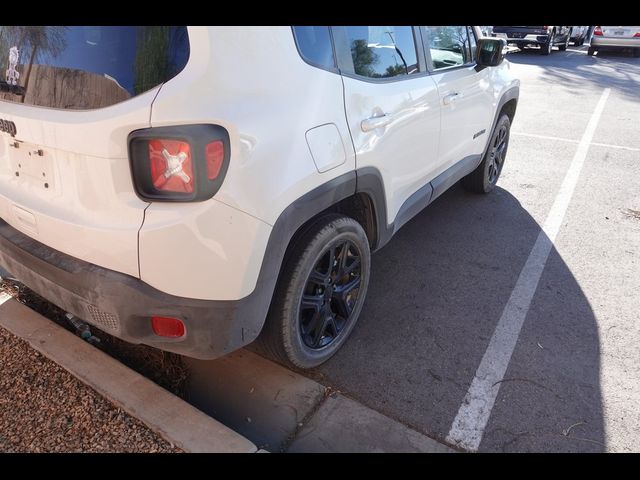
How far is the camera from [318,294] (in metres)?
2.45

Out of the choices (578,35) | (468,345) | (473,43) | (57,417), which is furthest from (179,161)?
(578,35)

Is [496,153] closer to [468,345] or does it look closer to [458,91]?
[458,91]

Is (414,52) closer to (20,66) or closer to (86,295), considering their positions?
(20,66)

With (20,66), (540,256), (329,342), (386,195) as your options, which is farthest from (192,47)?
(540,256)

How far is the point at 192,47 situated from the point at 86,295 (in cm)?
102

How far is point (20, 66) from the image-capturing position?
1.94 m

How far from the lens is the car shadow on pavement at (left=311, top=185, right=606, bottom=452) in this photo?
228cm

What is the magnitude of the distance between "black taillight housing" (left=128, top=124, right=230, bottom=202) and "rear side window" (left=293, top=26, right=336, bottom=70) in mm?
598

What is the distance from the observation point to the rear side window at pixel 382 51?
7.77 ft

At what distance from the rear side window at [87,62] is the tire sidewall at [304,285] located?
966mm

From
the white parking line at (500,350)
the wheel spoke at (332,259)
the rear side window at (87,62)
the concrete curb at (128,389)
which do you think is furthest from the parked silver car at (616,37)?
the concrete curb at (128,389)

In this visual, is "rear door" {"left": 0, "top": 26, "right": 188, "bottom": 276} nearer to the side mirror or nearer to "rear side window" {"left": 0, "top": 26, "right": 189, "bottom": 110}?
"rear side window" {"left": 0, "top": 26, "right": 189, "bottom": 110}

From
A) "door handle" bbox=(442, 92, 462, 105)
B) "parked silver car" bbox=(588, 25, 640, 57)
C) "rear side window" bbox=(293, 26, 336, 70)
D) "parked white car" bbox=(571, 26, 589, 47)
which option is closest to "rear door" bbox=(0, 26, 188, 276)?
"rear side window" bbox=(293, 26, 336, 70)

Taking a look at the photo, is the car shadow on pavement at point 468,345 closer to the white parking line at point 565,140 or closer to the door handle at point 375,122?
the door handle at point 375,122
